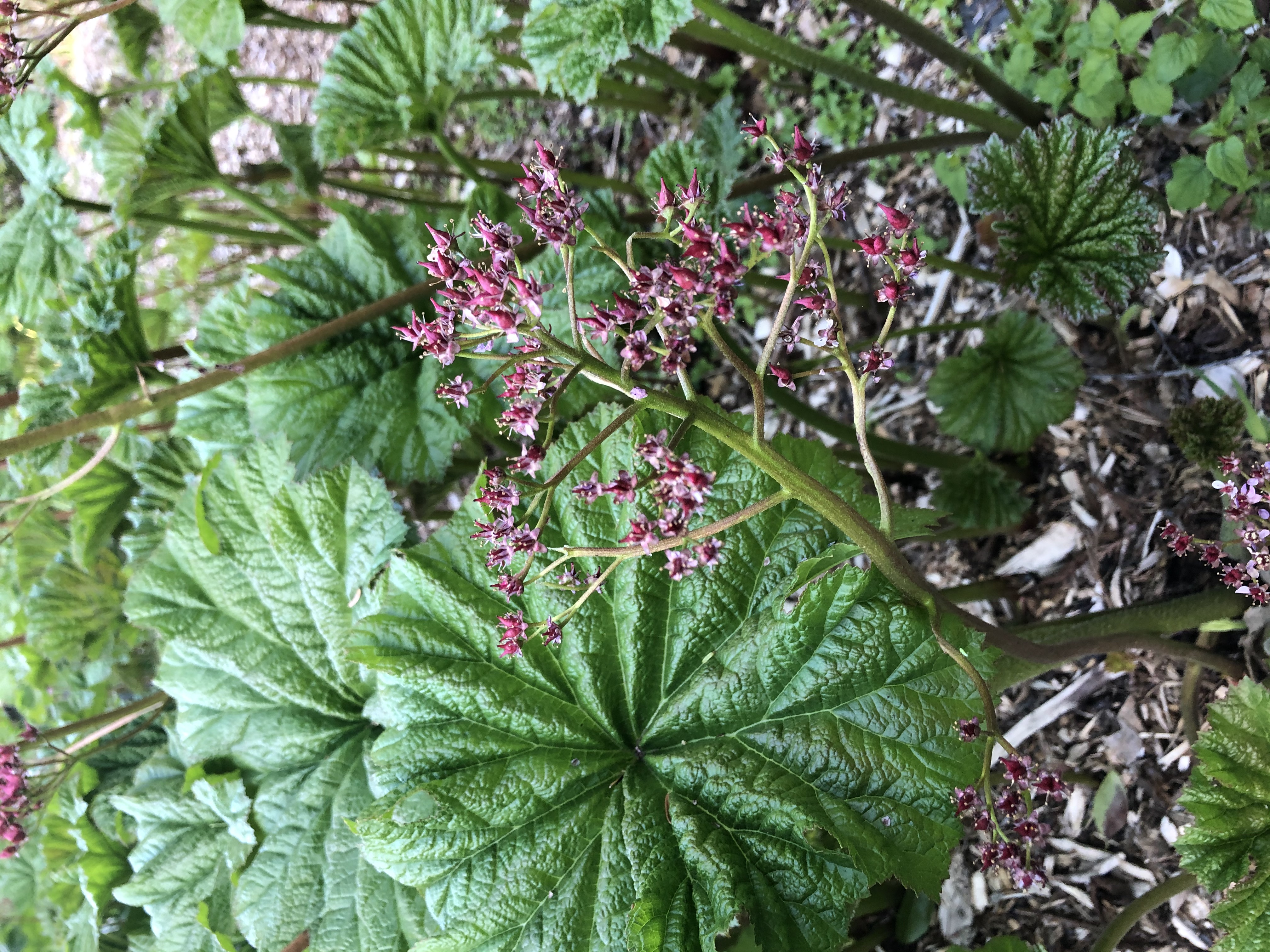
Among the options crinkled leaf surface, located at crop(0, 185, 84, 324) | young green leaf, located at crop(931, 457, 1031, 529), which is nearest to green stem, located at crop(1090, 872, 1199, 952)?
young green leaf, located at crop(931, 457, 1031, 529)

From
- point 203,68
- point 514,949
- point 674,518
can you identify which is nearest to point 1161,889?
point 514,949

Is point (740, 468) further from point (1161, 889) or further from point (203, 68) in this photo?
point (203, 68)

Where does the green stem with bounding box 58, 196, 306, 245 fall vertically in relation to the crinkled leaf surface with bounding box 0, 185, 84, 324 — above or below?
above

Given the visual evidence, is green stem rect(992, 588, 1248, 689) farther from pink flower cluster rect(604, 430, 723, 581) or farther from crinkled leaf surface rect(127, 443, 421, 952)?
crinkled leaf surface rect(127, 443, 421, 952)

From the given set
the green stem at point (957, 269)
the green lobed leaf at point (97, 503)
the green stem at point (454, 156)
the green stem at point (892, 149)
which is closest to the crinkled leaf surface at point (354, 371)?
the green stem at point (454, 156)

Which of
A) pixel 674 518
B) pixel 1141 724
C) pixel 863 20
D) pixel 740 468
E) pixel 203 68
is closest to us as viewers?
pixel 674 518

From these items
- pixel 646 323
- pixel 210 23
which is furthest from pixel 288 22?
pixel 646 323
